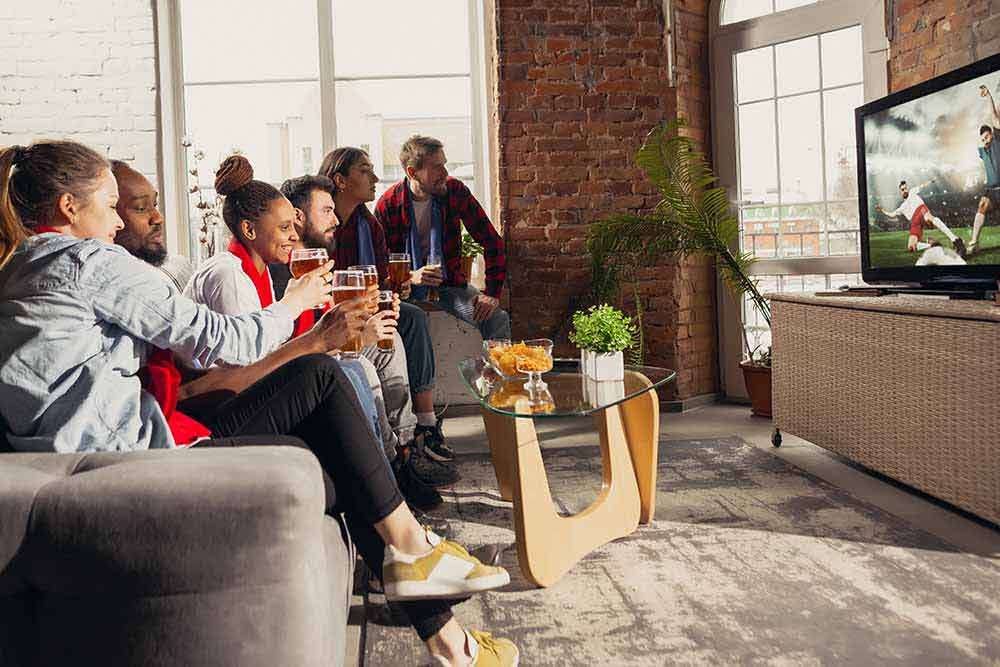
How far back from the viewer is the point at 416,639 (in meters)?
2.09

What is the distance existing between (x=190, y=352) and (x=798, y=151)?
440 cm

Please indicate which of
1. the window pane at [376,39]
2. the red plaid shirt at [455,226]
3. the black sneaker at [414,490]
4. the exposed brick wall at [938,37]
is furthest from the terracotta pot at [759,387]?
the window pane at [376,39]

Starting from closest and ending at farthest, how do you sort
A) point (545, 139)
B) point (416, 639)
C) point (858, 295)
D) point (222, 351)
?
point (222, 351), point (416, 639), point (858, 295), point (545, 139)

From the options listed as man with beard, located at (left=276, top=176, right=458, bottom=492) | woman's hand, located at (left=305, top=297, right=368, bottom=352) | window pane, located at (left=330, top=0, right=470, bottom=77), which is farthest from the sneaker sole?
window pane, located at (left=330, top=0, right=470, bottom=77)

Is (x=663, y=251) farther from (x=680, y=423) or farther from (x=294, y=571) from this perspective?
(x=294, y=571)

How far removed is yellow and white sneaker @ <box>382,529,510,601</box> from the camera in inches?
70.0

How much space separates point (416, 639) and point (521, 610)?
11.1 inches

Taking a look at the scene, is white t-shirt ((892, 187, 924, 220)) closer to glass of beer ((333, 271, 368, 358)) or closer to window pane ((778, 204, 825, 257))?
window pane ((778, 204, 825, 257))

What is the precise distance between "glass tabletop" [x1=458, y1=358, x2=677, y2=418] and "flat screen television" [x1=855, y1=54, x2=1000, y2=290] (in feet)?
4.17

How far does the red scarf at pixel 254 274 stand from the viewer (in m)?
2.45

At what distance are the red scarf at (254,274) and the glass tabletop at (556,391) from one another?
2.08 feet

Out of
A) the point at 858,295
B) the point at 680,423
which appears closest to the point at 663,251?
the point at 680,423

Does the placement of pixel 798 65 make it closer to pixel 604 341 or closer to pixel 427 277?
pixel 427 277

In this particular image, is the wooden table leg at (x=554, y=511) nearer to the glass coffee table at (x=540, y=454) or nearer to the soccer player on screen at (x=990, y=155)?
the glass coffee table at (x=540, y=454)
